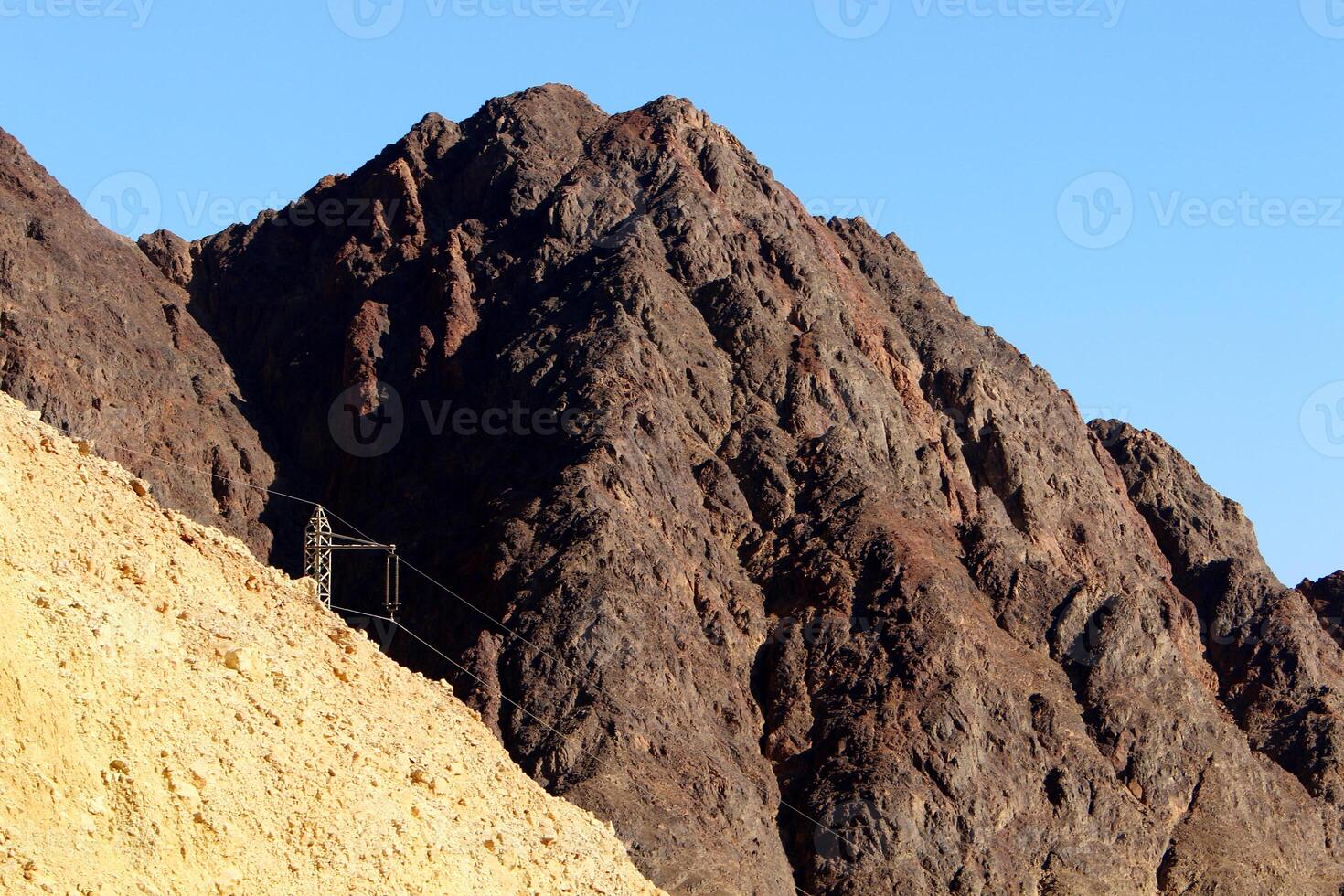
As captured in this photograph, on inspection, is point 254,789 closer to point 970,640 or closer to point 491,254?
point 970,640

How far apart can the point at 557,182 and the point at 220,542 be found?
224ft

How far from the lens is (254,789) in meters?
35.3

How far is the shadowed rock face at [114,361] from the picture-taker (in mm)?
91250

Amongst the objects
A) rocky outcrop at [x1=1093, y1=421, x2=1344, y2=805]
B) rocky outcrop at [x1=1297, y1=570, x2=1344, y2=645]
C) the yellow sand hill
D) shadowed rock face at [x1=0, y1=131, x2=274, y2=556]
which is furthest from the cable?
rocky outcrop at [x1=1297, y1=570, x2=1344, y2=645]

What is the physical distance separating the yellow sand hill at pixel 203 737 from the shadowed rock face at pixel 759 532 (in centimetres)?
3285

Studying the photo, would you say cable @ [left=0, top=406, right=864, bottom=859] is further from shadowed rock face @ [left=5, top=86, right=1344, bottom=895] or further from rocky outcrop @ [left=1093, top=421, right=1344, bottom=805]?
rocky outcrop @ [left=1093, top=421, right=1344, bottom=805]

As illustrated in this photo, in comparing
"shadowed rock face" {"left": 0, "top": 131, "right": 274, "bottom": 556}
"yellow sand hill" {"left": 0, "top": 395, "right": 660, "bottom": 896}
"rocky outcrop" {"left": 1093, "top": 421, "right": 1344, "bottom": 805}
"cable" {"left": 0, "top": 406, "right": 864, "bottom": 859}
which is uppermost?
"rocky outcrop" {"left": 1093, "top": 421, "right": 1344, "bottom": 805}

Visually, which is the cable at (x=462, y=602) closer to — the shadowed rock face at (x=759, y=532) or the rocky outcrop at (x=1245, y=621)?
the shadowed rock face at (x=759, y=532)

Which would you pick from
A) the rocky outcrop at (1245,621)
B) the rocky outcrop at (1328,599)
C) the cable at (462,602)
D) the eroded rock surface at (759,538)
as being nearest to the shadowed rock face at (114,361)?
the cable at (462,602)

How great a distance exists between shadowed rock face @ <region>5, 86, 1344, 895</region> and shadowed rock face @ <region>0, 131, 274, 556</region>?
372 centimetres

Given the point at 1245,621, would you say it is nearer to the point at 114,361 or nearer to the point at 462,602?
the point at 462,602

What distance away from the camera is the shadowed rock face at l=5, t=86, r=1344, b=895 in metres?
83.6

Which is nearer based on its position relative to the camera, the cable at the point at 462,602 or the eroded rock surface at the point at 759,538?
the cable at the point at 462,602

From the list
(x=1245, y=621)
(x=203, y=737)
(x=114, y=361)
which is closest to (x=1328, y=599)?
(x=1245, y=621)
